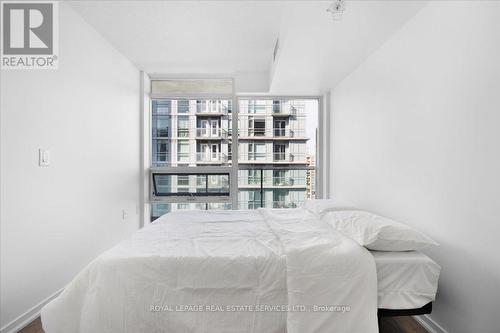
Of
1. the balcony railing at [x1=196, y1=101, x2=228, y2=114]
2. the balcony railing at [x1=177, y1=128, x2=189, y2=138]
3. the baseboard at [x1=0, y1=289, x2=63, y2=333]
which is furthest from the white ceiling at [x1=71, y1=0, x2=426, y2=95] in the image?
the baseboard at [x1=0, y1=289, x2=63, y2=333]

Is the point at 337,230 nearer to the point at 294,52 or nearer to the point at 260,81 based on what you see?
the point at 294,52

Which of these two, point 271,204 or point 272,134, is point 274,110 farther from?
point 271,204

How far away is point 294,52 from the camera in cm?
276

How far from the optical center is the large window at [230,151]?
4.66 m

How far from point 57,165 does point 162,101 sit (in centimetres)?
244

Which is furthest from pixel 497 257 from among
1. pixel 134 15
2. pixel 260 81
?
pixel 260 81

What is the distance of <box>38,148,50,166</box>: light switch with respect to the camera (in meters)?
2.31

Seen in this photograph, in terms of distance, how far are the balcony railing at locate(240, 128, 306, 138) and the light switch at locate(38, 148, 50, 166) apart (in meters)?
2.78

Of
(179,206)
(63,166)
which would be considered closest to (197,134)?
(179,206)

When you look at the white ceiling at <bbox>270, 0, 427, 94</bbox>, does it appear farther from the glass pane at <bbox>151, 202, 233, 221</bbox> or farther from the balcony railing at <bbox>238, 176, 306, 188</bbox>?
the glass pane at <bbox>151, 202, 233, 221</bbox>

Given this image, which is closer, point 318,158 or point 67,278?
point 67,278

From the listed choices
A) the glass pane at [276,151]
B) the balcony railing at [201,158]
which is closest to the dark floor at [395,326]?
the glass pane at [276,151]

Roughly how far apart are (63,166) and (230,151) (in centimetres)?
248

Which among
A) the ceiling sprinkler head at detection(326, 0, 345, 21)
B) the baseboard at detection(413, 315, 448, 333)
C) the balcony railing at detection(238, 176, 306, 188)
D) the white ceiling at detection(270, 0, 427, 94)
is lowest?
the baseboard at detection(413, 315, 448, 333)
